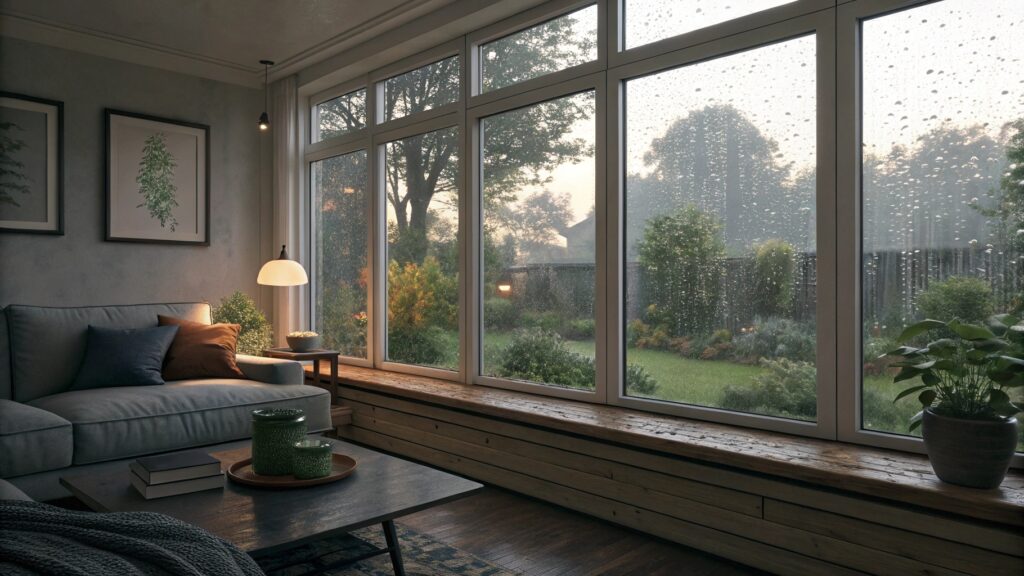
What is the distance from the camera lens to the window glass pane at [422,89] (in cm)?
430

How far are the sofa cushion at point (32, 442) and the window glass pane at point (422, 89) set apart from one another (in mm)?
2766

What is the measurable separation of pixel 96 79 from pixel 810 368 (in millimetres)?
4852

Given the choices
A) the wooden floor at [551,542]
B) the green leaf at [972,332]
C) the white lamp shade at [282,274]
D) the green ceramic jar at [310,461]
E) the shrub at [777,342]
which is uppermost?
the white lamp shade at [282,274]

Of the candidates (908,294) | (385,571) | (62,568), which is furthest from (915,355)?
(62,568)

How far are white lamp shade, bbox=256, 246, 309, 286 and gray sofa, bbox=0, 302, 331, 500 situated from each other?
61 cm

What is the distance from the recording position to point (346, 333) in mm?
5102

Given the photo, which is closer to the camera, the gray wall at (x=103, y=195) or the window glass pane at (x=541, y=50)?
the window glass pane at (x=541, y=50)

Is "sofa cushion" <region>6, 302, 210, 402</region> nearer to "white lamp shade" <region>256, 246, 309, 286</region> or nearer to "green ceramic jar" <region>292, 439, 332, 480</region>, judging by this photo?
"white lamp shade" <region>256, 246, 309, 286</region>

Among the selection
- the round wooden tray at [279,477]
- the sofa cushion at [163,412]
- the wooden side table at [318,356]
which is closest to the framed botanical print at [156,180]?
the wooden side table at [318,356]

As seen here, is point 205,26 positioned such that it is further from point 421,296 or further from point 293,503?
point 293,503

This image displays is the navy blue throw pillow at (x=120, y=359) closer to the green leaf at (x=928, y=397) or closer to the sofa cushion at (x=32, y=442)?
the sofa cushion at (x=32, y=442)

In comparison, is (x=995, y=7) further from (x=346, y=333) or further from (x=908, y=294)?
(x=346, y=333)

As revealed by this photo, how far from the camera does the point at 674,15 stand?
3.16 m

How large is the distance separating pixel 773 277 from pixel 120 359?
339 cm
